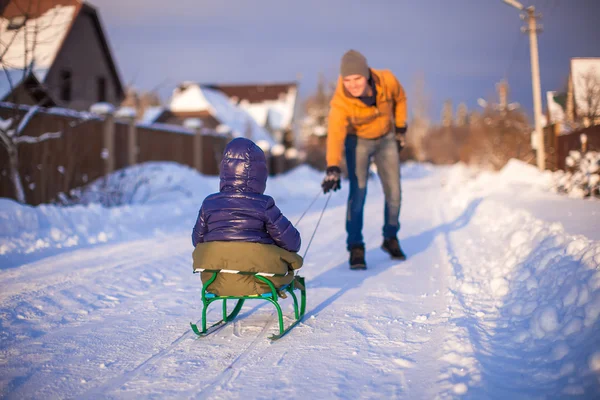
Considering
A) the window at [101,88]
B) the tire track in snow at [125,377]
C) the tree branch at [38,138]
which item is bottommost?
the tire track in snow at [125,377]

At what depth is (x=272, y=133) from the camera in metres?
43.7

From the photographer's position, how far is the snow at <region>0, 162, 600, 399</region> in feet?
7.80

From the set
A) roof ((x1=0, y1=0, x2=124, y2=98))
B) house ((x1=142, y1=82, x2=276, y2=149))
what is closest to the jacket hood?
roof ((x1=0, y1=0, x2=124, y2=98))

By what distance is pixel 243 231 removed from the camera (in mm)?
3062

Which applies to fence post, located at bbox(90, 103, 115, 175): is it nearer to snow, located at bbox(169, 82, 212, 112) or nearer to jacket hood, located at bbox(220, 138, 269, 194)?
jacket hood, located at bbox(220, 138, 269, 194)

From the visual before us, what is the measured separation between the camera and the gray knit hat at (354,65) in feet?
16.0

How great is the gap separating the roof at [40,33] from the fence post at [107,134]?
55.6 inches

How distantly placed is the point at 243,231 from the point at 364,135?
2577mm

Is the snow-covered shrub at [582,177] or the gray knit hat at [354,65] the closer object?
the gray knit hat at [354,65]

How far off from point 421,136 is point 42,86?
64.5 metres

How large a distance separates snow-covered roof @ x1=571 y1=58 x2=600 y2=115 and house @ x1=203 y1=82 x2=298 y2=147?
3363cm

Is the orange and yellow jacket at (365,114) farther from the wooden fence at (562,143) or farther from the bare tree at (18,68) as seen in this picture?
the wooden fence at (562,143)

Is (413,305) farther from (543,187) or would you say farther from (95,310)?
(543,187)

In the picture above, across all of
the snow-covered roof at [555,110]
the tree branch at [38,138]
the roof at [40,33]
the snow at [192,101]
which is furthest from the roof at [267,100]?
the tree branch at [38,138]
